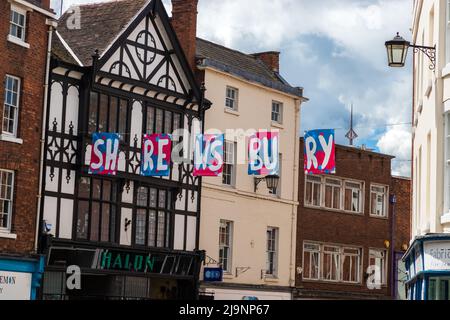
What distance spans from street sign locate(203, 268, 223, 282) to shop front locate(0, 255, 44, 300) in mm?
8286

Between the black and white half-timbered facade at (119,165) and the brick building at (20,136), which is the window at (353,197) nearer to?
the black and white half-timbered facade at (119,165)

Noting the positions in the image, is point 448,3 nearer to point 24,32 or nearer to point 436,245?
point 436,245

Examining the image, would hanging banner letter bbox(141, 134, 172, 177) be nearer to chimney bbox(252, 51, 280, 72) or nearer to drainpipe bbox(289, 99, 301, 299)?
drainpipe bbox(289, 99, 301, 299)

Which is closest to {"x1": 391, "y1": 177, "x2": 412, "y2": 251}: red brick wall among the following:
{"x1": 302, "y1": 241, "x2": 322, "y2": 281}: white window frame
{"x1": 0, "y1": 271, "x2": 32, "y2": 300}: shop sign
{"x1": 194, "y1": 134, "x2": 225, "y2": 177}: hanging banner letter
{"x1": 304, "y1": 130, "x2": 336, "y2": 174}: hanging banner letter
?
{"x1": 302, "y1": 241, "x2": 322, "y2": 281}: white window frame

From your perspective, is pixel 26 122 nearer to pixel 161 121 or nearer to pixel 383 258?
pixel 161 121

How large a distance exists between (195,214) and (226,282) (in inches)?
119

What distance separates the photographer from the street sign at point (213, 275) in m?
34.5

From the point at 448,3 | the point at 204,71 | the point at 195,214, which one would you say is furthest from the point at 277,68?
the point at 448,3

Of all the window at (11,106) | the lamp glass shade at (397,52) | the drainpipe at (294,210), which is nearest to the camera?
the lamp glass shade at (397,52)

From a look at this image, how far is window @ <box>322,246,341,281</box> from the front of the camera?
4184 centimetres

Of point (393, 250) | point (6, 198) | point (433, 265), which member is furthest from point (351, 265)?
point (433, 265)

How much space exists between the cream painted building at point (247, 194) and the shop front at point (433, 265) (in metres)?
17.7

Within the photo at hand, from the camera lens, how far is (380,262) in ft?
147

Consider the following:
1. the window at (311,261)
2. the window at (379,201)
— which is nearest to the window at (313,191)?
the window at (311,261)
